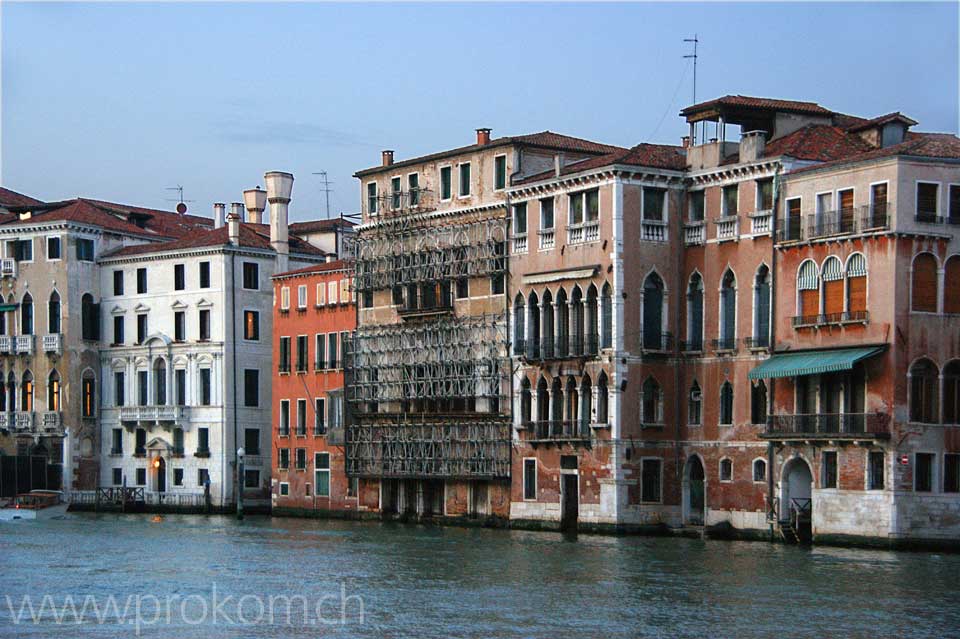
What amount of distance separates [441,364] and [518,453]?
5.00m

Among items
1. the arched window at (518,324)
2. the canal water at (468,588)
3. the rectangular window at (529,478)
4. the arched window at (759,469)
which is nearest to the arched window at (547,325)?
the arched window at (518,324)

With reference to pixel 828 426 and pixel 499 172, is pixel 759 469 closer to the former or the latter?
pixel 828 426

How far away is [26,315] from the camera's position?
78.9 m

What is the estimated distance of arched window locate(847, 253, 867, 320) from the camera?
4875 cm

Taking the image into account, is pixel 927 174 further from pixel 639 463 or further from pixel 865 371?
pixel 639 463

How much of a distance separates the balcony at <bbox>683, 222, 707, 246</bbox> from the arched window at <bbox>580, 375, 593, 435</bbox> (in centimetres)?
474

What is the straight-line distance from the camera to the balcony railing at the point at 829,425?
4788 centimetres

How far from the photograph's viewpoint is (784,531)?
51000 mm

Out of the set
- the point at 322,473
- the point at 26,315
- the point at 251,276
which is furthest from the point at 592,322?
the point at 26,315

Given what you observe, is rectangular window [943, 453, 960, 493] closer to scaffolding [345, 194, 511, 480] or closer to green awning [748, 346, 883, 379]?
green awning [748, 346, 883, 379]

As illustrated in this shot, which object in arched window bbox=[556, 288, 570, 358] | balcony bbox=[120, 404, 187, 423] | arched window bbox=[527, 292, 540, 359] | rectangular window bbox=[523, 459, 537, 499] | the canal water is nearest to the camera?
the canal water

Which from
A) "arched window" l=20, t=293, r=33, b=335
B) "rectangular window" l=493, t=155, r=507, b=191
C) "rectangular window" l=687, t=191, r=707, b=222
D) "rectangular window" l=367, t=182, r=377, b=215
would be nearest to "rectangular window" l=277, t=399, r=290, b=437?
"rectangular window" l=367, t=182, r=377, b=215

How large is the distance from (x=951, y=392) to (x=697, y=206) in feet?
33.4

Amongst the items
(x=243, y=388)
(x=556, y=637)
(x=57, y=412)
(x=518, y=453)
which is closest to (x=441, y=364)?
(x=518, y=453)
